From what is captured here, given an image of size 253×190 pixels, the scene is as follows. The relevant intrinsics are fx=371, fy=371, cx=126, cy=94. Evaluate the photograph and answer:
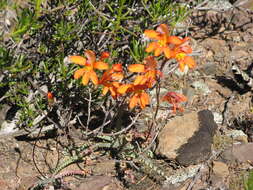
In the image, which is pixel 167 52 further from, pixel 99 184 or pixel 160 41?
pixel 99 184

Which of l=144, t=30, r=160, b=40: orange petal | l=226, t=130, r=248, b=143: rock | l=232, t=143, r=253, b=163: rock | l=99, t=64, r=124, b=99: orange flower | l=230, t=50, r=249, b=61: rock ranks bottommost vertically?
l=232, t=143, r=253, b=163: rock

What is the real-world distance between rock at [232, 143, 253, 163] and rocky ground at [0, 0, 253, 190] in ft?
0.03

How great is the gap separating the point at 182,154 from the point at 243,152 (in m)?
0.66

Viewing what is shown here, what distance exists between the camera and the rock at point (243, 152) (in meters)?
3.89

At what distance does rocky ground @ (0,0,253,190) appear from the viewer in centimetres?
378

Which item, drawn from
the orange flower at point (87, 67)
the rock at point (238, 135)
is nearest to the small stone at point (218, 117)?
the rock at point (238, 135)

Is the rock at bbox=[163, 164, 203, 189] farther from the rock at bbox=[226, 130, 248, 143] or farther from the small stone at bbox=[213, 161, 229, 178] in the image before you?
the rock at bbox=[226, 130, 248, 143]

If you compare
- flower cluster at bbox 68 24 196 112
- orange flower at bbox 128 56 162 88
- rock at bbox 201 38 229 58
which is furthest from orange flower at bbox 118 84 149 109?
rock at bbox 201 38 229 58

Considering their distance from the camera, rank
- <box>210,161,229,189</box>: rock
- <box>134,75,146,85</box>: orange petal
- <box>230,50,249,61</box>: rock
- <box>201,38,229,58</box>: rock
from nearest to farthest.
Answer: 1. <box>134,75,146,85</box>: orange petal
2. <box>210,161,229,189</box>: rock
3. <box>230,50,249,61</box>: rock
4. <box>201,38,229,58</box>: rock

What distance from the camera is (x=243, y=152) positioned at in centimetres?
393

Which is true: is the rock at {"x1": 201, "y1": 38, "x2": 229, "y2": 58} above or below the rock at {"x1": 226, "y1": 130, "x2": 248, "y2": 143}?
above

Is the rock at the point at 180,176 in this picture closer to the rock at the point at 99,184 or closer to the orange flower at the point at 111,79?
the rock at the point at 99,184

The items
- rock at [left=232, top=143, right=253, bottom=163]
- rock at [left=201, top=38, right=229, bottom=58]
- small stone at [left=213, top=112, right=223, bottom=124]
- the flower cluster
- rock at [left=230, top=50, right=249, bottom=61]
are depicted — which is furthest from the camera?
rock at [left=201, top=38, right=229, bottom=58]

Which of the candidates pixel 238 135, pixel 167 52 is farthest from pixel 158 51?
pixel 238 135
